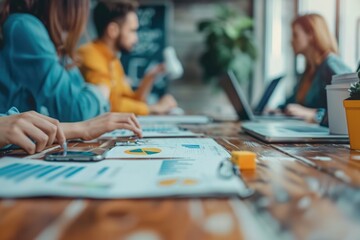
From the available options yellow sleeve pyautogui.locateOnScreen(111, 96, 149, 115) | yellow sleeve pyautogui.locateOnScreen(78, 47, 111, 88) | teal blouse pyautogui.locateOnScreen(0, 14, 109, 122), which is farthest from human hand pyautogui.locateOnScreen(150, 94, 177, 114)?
teal blouse pyautogui.locateOnScreen(0, 14, 109, 122)

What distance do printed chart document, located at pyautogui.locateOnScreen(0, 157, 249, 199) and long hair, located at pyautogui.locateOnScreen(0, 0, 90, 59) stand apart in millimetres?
Answer: 910

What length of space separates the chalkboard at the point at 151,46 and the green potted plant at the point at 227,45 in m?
0.46

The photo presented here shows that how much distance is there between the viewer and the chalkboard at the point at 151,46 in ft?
15.4

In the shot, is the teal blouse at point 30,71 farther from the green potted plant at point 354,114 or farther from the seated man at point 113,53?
the seated man at point 113,53

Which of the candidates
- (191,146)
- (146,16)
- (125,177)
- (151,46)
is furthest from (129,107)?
(146,16)

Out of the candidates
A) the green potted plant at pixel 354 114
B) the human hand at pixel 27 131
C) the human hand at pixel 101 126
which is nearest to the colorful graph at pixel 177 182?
the human hand at pixel 27 131

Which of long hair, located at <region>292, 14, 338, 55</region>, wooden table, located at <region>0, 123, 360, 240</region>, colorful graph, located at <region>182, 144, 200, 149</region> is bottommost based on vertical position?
colorful graph, located at <region>182, 144, 200, 149</region>

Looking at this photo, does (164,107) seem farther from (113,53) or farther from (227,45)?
(227,45)

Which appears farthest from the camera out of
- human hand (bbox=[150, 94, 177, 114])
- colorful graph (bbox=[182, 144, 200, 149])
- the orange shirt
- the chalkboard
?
the chalkboard

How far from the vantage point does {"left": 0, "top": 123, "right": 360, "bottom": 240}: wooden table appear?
351 millimetres

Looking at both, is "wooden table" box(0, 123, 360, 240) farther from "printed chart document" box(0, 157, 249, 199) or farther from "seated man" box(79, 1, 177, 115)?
"seated man" box(79, 1, 177, 115)

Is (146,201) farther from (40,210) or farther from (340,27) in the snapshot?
(340,27)

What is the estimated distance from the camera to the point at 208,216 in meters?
0.39

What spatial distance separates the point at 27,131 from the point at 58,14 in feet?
2.77
